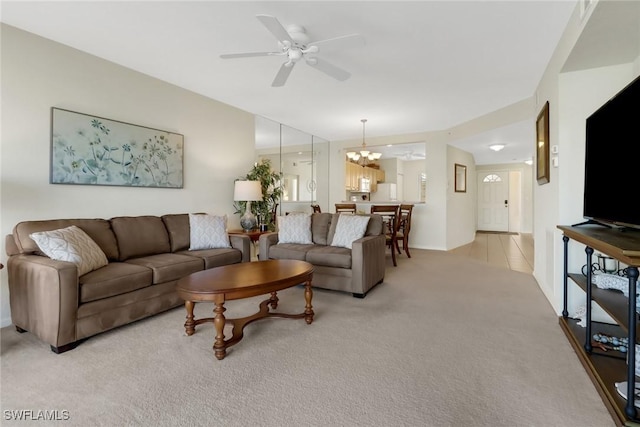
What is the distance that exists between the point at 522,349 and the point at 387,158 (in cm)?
797

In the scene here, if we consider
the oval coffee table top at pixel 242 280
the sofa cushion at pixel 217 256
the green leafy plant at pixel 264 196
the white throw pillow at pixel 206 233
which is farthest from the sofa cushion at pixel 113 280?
the green leafy plant at pixel 264 196

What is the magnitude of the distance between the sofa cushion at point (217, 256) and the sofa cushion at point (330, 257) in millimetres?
834

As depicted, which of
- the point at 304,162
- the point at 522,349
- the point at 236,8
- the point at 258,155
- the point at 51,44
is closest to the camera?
the point at 522,349

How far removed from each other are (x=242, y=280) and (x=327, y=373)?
884mm

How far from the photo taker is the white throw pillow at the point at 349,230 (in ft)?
12.2

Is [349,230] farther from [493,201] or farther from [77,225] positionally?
[493,201]

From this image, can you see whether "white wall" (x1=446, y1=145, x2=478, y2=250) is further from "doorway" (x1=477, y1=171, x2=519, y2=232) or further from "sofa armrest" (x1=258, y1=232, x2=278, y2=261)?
"sofa armrest" (x1=258, y1=232, x2=278, y2=261)

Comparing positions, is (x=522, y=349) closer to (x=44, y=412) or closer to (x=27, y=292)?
(x=44, y=412)

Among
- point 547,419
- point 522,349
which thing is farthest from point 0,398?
point 522,349

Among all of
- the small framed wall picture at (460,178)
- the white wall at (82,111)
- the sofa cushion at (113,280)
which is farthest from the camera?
the small framed wall picture at (460,178)

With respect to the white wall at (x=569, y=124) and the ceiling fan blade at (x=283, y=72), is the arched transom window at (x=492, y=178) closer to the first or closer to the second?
the white wall at (x=569, y=124)

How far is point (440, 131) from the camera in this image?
6465 mm

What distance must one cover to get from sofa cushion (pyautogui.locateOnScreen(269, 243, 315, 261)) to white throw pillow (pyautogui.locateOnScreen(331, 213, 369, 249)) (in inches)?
13.7

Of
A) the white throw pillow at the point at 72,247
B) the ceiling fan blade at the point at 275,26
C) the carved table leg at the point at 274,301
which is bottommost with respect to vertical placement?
the carved table leg at the point at 274,301
